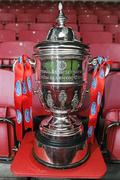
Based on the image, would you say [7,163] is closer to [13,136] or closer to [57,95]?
[13,136]

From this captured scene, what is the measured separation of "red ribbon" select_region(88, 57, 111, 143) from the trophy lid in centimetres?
10

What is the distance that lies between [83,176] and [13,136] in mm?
291

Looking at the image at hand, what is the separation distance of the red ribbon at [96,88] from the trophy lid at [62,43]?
0.10 m

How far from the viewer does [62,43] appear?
2.32 ft

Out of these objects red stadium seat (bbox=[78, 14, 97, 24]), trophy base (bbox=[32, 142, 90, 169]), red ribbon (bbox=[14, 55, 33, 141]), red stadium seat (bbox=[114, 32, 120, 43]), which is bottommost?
trophy base (bbox=[32, 142, 90, 169])

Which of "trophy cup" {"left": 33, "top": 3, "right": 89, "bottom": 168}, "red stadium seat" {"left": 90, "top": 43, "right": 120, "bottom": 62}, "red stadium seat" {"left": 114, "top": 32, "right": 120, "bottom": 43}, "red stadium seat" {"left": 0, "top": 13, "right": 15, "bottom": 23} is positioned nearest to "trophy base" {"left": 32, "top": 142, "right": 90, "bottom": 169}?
"trophy cup" {"left": 33, "top": 3, "right": 89, "bottom": 168}

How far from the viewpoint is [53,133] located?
78 centimetres

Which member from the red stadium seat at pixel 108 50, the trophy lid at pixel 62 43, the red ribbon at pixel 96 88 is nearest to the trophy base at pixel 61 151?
the red ribbon at pixel 96 88

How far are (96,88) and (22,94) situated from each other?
0.23 meters

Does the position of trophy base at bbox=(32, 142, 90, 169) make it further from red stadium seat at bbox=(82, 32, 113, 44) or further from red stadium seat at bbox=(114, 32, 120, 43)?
red stadium seat at bbox=(114, 32, 120, 43)

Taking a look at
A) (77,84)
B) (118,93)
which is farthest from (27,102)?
(118,93)

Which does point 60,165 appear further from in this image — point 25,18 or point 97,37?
point 25,18

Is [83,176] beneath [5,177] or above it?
A: above

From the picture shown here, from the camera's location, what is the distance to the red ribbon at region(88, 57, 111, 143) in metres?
0.82
